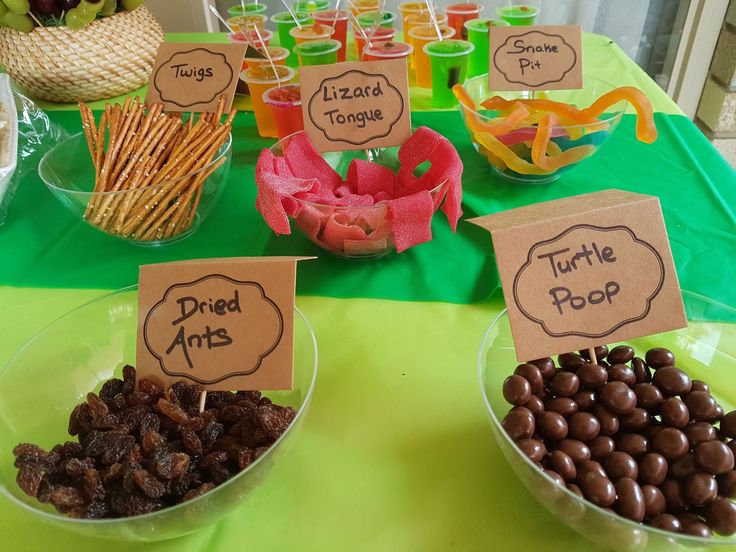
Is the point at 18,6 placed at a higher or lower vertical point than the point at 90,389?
higher

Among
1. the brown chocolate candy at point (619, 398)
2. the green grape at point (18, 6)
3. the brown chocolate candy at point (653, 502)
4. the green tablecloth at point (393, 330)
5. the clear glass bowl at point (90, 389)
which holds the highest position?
the green grape at point (18, 6)

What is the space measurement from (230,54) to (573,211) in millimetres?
604

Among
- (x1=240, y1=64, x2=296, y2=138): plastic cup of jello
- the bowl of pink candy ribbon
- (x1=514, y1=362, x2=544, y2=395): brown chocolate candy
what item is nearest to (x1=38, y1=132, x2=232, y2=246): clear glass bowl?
the bowl of pink candy ribbon

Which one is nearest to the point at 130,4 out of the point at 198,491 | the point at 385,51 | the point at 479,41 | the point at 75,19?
the point at 75,19

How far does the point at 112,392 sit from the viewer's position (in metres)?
0.50

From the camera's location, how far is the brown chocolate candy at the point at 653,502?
382 millimetres

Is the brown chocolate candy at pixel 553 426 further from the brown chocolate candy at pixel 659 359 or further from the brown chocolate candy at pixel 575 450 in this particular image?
the brown chocolate candy at pixel 659 359

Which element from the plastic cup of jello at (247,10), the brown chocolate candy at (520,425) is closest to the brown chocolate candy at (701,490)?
the brown chocolate candy at (520,425)

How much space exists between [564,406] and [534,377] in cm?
3

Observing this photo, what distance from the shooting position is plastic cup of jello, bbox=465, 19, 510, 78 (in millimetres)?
1194

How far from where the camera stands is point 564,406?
0.44 meters

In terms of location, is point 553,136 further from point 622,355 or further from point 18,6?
point 18,6

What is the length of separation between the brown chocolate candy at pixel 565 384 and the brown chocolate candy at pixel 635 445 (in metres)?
0.05

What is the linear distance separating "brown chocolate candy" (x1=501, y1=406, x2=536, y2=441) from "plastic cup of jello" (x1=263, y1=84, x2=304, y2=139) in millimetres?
647
